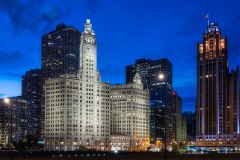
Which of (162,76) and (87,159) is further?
(87,159)

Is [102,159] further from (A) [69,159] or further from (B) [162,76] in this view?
(B) [162,76]

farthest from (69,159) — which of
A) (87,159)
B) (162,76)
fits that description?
(162,76)

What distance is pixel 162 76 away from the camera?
67000 millimetres

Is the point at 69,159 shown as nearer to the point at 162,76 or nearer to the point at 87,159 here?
the point at 87,159

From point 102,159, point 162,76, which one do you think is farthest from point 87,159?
point 162,76

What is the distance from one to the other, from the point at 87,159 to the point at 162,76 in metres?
23.6

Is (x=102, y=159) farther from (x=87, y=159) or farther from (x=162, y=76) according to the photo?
(x=162, y=76)

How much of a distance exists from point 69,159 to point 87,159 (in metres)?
3.27

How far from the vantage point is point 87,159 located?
8044cm

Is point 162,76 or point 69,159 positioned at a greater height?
point 162,76

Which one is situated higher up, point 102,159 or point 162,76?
point 162,76

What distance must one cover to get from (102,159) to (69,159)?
19.7ft

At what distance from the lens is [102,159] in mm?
80875
